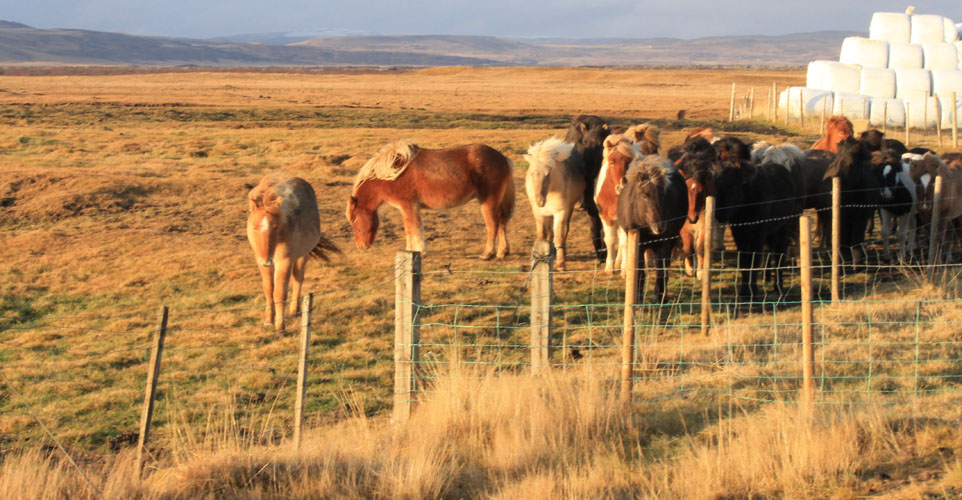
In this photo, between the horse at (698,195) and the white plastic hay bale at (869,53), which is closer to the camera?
the horse at (698,195)

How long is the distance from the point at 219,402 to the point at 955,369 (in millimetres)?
6213

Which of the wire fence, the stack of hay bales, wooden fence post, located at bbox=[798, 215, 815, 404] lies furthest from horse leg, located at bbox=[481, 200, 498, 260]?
the stack of hay bales

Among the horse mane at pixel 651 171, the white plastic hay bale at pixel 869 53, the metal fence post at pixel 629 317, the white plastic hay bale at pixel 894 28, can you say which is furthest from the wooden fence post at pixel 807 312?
the white plastic hay bale at pixel 894 28

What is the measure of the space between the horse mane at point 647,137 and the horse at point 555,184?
38.5 inches

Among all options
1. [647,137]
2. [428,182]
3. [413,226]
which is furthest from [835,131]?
[413,226]

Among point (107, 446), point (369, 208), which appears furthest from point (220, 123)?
point (107, 446)

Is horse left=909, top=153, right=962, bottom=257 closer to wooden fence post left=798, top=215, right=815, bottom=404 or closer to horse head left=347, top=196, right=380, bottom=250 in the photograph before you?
wooden fence post left=798, top=215, right=815, bottom=404

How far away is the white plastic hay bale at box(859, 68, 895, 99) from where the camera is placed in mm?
33406

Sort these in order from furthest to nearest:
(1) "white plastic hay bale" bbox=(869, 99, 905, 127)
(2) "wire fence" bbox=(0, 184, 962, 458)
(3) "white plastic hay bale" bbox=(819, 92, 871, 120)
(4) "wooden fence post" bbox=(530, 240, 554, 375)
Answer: (3) "white plastic hay bale" bbox=(819, 92, 871, 120) → (1) "white plastic hay bale" bbox=(869, 99, 905, 127) → (2) "wire fence" bbox=(0, 184, 962, 458) → (4) "wooden fence post" bbox=(530, 240, 554, 375)

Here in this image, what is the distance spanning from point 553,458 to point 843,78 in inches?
1264

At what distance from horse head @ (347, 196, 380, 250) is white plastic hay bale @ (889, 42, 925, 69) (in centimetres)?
2829

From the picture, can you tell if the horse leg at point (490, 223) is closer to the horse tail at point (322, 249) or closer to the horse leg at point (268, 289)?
the horse tail at point (322, 249)

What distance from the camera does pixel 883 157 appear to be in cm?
1291

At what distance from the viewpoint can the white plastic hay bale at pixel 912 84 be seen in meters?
33.0
